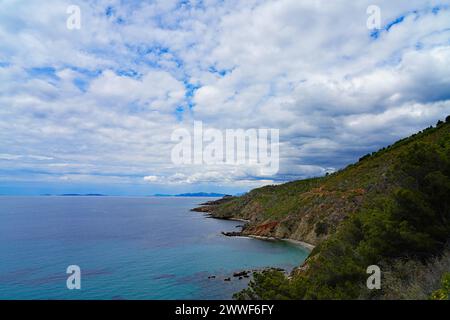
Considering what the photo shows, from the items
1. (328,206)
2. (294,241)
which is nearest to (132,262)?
(294,241)

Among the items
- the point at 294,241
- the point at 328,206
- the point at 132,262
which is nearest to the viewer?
the point at 132,262

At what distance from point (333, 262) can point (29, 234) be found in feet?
281

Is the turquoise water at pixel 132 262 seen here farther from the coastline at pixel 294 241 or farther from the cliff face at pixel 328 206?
the cliff face at pixel 328 206

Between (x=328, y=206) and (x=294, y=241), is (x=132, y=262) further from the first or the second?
(x=328, y=206)

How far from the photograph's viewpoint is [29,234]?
83.9 meters

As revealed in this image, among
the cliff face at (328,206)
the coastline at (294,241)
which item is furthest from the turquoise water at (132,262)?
the cliff face at (328,206)

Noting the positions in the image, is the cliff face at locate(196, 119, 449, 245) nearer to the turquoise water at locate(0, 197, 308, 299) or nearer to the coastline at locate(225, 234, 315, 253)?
the coastline at locate(225, 234, 315, 253)

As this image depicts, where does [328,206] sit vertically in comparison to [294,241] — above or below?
above

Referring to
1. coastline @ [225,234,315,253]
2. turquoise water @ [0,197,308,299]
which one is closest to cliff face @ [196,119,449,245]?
coastline @ [225,234,315,253]

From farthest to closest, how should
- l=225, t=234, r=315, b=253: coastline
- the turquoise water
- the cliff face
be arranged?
the cliff face, l=225, t=234, r=315, b=253: coastline, the turquoise water

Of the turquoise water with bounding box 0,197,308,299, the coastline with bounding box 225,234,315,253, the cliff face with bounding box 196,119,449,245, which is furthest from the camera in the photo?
the cliff face with bounding box 196,119,449,245

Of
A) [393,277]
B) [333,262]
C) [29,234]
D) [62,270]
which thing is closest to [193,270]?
[62,270]

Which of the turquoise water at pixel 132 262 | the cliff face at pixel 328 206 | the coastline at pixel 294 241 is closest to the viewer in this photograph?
the turquoise water at pixel 132 262
